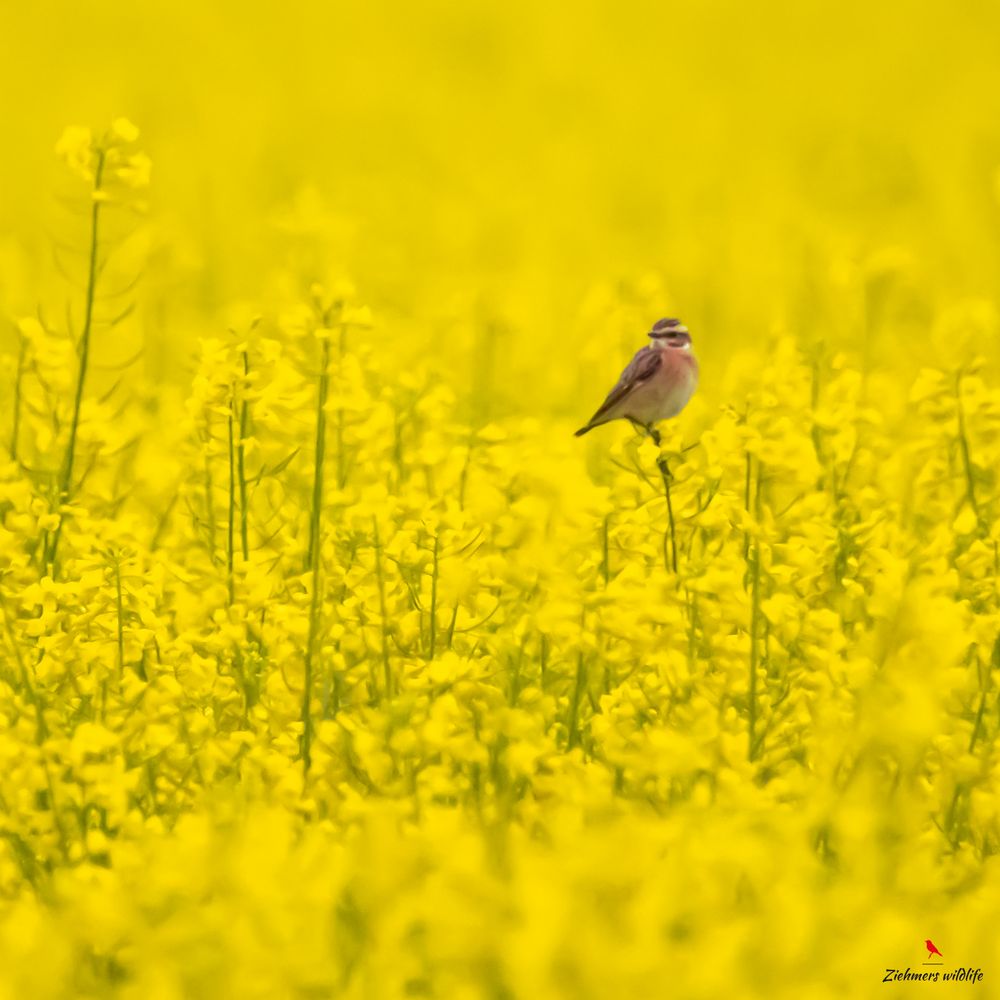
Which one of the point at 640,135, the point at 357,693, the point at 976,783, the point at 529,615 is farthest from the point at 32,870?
the point at 640,135

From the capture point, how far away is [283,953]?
268cm

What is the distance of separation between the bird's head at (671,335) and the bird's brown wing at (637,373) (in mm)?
73

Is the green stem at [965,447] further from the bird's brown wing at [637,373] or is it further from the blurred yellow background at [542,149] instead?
the blurred yellow background at [542,149]

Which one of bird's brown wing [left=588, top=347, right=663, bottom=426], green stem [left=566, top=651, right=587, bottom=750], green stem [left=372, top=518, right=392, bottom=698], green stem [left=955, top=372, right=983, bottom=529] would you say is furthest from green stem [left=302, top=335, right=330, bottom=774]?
green stem [left=955, top=372, right=983, bottom=529]

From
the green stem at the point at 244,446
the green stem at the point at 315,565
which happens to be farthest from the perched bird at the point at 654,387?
the green stem at the point at 244,446

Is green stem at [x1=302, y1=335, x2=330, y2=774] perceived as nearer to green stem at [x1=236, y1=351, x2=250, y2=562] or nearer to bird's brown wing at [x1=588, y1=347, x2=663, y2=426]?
green stem at [x1=236, y1=351, x2=250, y2=562]

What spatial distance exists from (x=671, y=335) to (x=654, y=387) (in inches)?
11.6

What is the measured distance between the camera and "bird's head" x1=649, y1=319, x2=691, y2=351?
14.8ft

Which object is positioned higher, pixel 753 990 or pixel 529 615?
pixel 529 615

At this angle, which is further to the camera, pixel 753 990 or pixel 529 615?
pixel 529 615

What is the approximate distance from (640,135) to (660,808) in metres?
10.3

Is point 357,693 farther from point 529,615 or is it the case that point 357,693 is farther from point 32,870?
point 32,870

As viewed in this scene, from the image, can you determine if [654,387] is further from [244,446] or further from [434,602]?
[244,446]

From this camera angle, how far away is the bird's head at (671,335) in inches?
177
